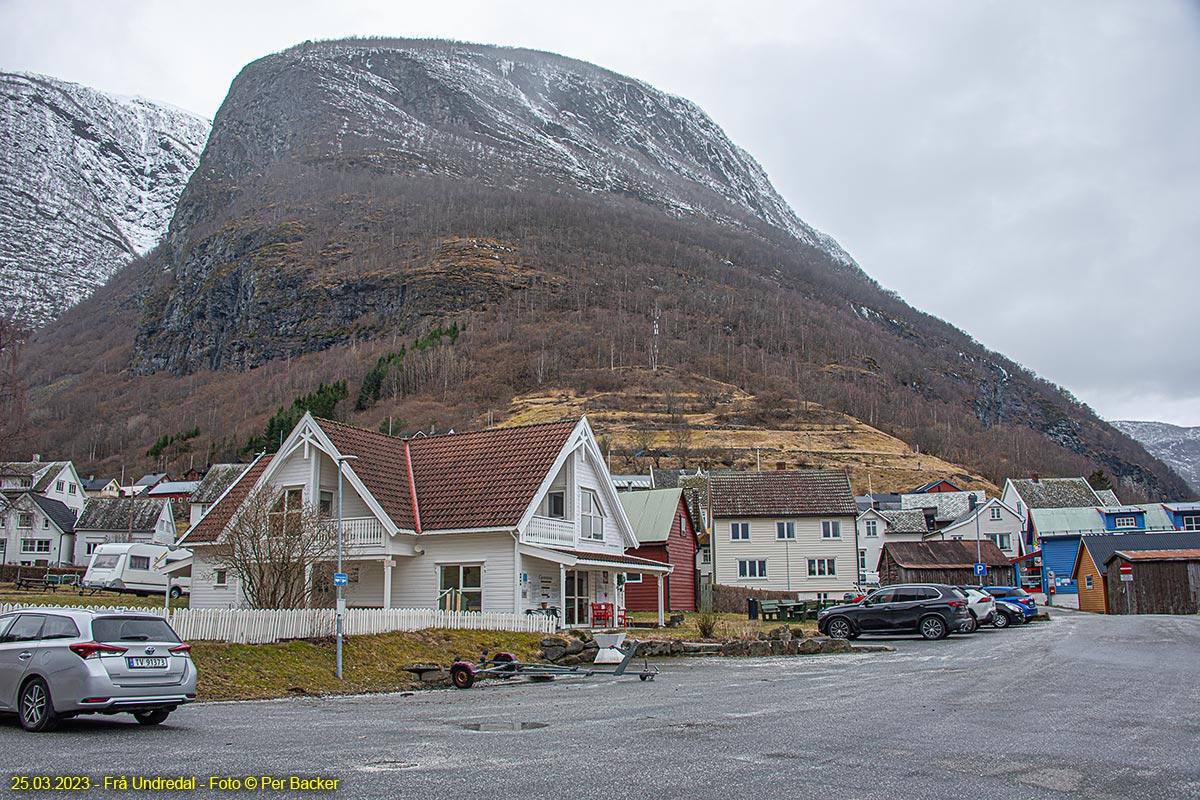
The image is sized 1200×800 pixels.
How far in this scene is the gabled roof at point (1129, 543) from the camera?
61.7 metres

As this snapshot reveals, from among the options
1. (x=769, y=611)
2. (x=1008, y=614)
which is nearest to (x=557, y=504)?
(x=769, y=611)

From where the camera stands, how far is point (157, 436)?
187 meters

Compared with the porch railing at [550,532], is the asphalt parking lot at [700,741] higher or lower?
lower

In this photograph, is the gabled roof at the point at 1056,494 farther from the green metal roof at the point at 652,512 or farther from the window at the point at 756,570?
the green metal roof at the point at 652,512

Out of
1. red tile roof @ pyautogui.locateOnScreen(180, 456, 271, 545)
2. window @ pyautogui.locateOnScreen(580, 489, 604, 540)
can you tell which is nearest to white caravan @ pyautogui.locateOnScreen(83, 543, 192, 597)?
red tile roof @ pyautogui.locateOnScreen(180, 456, 271, 545)

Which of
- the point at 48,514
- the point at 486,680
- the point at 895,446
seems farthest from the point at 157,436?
the point at 486,680

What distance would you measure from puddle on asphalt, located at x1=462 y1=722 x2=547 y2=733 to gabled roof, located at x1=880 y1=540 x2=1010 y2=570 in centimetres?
6356

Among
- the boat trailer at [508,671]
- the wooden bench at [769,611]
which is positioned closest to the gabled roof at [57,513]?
the wooden bench at [769,611]

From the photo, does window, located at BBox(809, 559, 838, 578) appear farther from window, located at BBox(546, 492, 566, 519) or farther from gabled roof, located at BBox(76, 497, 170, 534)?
gabled roof, located at BBox(76, 497, 170, 534)

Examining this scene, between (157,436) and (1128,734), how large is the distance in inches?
7646

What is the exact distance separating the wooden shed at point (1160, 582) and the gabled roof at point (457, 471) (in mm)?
37015

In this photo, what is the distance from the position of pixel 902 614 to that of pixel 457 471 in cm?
1606

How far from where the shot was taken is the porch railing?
111 ft

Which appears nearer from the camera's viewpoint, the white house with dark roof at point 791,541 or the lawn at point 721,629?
the lawn at point 721,629
